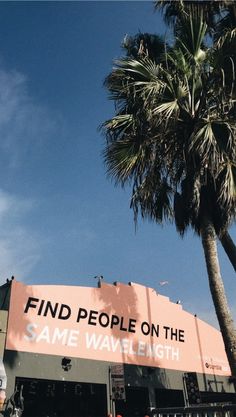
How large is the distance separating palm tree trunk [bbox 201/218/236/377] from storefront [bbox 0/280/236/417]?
493cm

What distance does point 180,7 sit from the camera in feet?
40.9

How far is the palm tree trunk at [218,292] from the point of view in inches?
427

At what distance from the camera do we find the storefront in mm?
15828

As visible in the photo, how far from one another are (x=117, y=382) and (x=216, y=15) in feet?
42.1

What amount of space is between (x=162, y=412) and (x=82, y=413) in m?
12.6

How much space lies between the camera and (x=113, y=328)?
1859cm

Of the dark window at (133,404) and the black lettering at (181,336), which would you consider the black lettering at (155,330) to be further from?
the dark window at (133,404)

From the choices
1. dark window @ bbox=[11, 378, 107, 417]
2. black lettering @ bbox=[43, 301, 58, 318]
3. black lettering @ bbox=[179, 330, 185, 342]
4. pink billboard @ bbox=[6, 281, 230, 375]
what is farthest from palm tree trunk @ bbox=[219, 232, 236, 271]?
black lettering @ bbox=[179, 330, 185, 342]

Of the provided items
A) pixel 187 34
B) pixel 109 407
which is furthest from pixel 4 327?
pixel 187 34

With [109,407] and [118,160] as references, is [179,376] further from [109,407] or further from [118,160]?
[118,160]

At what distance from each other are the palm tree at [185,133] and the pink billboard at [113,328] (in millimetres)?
6170

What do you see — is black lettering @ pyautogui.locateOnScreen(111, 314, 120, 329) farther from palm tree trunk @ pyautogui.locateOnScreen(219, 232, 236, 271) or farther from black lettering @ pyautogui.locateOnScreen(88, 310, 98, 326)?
→ palm tree trunk @ pyautogui.locateOnScreen(219, 232, 236, 271)

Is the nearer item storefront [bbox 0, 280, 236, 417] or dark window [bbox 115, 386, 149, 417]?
storefront [bbox 0, 280, 236, 417]

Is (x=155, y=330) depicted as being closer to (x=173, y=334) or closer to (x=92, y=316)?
(x=173, y=334)
